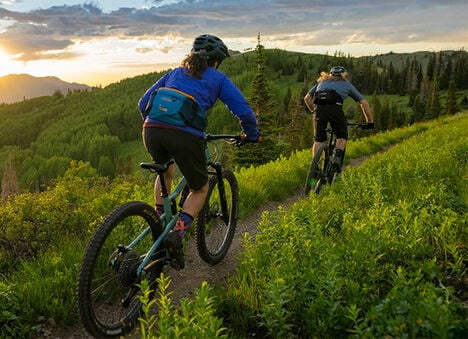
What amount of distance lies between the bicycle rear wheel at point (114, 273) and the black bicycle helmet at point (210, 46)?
6.59ft

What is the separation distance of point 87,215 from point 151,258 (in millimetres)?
2859

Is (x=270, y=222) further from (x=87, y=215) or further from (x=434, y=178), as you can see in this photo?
(x=434, y=178)

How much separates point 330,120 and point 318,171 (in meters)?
1.22

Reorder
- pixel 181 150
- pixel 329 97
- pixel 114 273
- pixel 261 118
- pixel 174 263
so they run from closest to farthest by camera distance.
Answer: pixel 114 273, pixel 181 150, pixel 174 263, pixel 329 97, pixel 261 118

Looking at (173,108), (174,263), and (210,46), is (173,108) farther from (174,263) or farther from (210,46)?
(174,263)

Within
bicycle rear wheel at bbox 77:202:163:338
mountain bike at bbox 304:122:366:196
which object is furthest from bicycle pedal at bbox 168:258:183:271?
mountain bike at bbox 304:122:366:196

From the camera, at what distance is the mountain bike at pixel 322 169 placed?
847cm

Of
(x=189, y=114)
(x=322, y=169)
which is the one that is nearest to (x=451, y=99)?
(x=322, y=169)

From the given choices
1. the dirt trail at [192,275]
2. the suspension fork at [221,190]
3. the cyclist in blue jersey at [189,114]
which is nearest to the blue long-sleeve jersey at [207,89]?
the cyclist in blue jersey at [189,114]

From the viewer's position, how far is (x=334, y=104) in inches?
341

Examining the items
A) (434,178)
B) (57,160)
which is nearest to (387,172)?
(434,178)

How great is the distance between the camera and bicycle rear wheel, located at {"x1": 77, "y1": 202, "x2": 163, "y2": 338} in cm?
352

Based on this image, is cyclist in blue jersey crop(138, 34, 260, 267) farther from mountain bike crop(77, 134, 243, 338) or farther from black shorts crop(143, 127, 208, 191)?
mountain bike crop(77, 134, 243, 338)

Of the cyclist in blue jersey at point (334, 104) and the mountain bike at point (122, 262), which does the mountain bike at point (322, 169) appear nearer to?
the cyclist in blue jersey at point (334, 104)
